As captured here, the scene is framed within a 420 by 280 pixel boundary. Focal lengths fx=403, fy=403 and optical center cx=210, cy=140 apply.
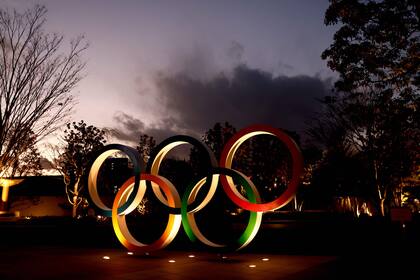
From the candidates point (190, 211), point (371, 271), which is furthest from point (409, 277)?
point (190, 211)

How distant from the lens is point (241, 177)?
36.7 feet

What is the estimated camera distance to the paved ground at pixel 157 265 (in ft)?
29.9

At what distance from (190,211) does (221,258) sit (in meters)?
1.63

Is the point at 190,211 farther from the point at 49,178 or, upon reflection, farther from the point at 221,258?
the point at 49,178

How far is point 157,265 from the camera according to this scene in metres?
10.7

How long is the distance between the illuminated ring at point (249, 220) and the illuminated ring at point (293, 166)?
221mm

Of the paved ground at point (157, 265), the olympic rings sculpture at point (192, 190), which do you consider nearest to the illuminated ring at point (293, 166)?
the olympic rings sculpture at point (192, 190)

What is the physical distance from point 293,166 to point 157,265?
4.43m

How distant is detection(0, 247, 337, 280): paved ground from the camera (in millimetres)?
9125

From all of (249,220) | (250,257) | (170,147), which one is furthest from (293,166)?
(170,147)

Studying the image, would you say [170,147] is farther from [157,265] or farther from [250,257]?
[250,257]

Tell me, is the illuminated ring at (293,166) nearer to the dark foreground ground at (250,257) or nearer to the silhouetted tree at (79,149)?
the dark foreground ground at (250,257)

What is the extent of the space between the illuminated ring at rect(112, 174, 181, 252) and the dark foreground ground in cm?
38

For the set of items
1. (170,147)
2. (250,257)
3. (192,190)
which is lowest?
(250,257)
